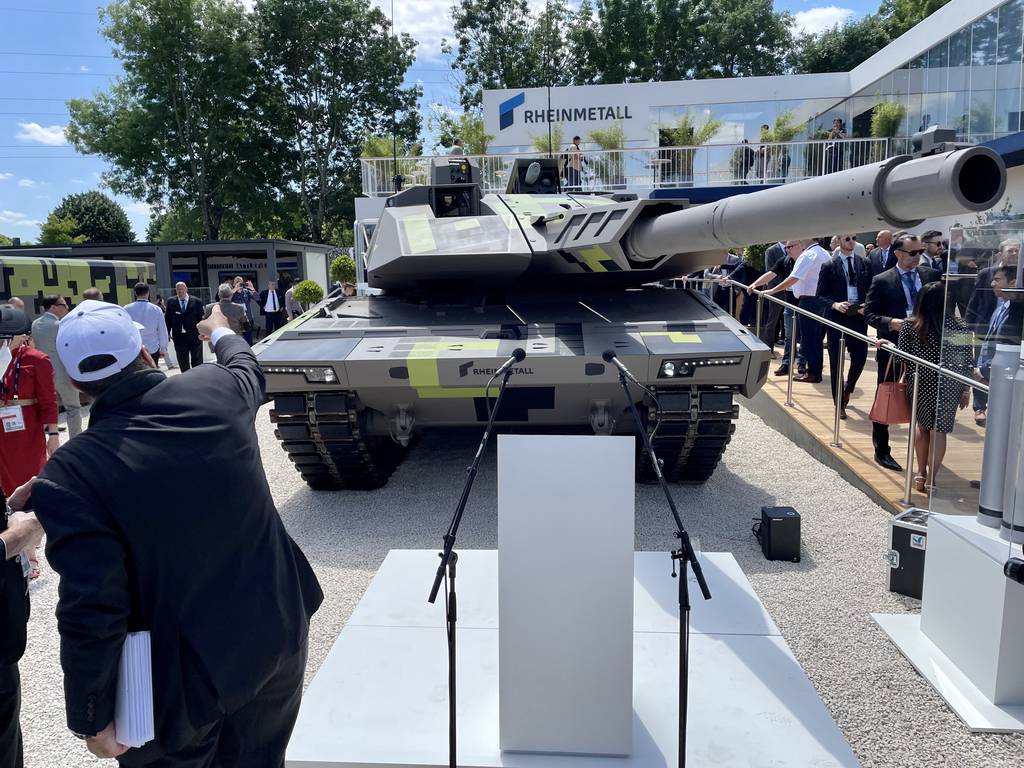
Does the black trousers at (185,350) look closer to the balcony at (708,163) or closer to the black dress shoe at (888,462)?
the balcony at (708,163)

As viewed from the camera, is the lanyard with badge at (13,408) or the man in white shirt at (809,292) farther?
the man in white shirt at (809,292)

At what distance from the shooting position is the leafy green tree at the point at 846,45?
39.0 meters

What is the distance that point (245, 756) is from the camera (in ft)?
7.95

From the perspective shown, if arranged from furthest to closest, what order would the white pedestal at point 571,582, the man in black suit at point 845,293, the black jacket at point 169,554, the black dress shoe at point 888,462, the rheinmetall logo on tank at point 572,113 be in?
the rheinmetall logo on tank at point 572,113, the man in black suit at point 845,293, the black dress shoe at point 888,462, the white pedestal at point 571,582, the black jacket at point 169,554

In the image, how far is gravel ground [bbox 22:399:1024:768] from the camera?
352 cm

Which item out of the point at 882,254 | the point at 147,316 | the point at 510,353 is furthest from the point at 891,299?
the point at 147,316

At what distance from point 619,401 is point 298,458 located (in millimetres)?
2515

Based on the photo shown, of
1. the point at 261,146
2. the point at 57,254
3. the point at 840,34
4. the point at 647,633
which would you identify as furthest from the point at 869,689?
the point at 840,34

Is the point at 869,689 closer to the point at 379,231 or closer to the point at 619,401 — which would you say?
the point at 619,401

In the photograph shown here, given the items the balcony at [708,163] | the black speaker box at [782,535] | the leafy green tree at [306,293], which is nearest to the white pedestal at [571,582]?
the black speaker box at [782,535]

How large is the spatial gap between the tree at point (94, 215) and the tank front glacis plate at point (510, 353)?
144 ft

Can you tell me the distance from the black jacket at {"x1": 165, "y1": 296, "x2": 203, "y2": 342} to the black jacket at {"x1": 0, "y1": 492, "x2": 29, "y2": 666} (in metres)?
11.4

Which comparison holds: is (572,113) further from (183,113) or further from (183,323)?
(183,113)

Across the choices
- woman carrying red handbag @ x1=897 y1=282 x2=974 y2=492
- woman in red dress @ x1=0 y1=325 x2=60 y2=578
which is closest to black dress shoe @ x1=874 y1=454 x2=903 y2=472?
woman carrying red handbag @ x1=897 y1=282 x2=974 y2=492
